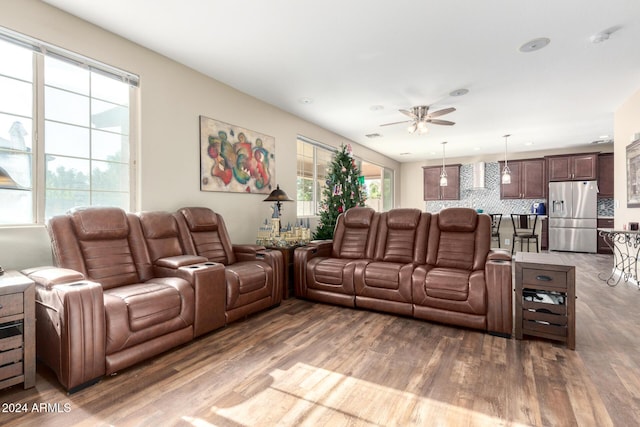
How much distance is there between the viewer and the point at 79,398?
189 cm

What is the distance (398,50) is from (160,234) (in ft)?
10.0

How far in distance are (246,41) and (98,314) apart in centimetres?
268

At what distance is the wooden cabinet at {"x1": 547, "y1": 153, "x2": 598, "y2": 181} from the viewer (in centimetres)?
774

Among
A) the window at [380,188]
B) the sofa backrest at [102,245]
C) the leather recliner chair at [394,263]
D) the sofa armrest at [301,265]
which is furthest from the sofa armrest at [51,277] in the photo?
the window at [380,188]

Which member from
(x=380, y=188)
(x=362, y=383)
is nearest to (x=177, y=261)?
(x=362, y=383)

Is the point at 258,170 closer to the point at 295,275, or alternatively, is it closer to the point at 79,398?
the point at 295,275

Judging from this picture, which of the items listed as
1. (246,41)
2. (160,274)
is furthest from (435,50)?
(160,274)

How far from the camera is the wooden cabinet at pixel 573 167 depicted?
7.74m

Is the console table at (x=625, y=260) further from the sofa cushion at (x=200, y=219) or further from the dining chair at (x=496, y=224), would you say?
the sofa cushion at (x=200, y=219)

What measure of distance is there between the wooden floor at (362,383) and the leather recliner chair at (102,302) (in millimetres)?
151

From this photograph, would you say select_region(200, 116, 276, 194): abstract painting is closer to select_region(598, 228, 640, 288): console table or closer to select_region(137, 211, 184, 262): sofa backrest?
select_region(137, 211, 184, 262): sofa backrest

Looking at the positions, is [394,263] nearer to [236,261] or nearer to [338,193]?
[236,261]

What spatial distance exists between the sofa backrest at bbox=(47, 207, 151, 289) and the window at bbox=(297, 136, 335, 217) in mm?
3151

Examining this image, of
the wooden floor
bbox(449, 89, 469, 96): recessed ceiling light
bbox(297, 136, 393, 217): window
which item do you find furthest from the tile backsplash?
the wooden floor
